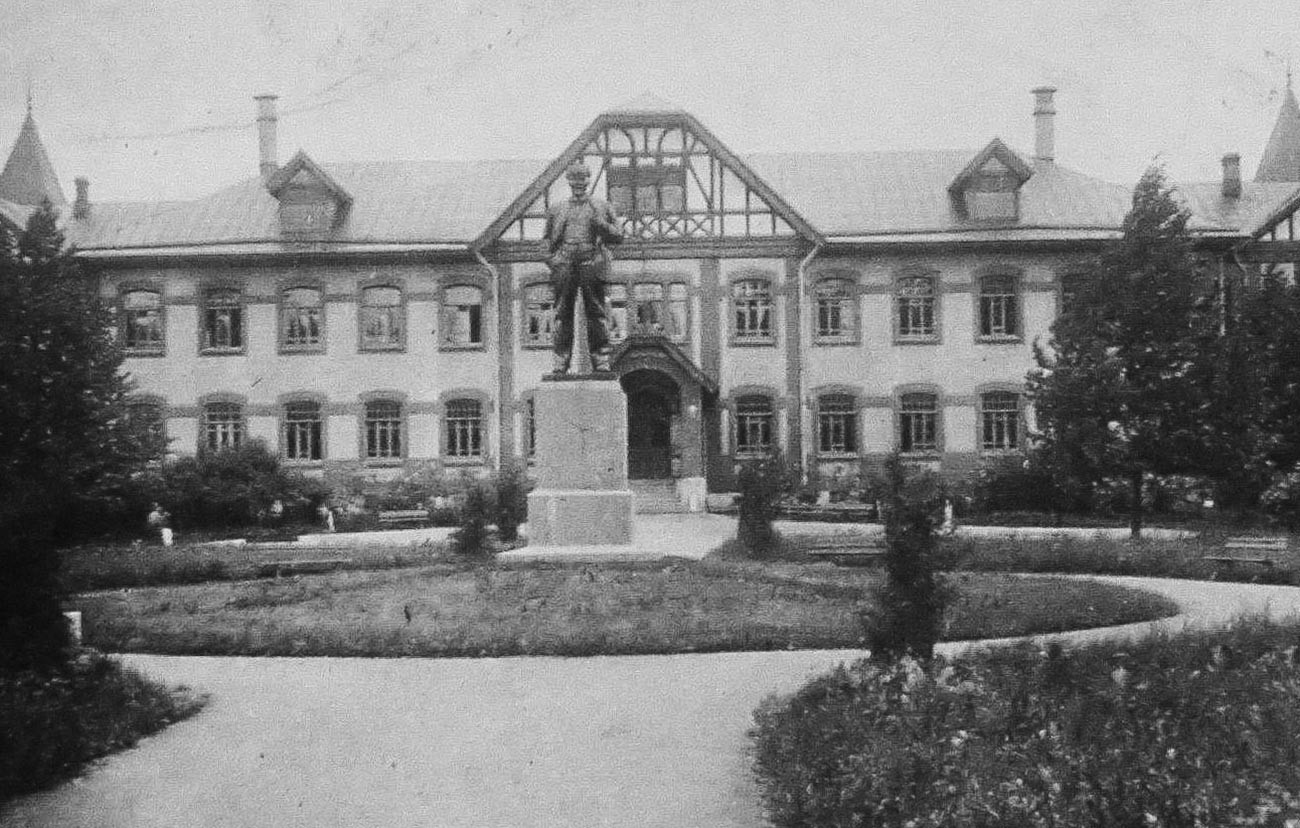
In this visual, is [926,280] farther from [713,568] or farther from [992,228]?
[713,568]

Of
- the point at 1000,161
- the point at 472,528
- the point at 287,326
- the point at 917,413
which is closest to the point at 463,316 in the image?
the point at 287,326

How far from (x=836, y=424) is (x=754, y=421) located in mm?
2088

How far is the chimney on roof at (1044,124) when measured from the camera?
37.2 m

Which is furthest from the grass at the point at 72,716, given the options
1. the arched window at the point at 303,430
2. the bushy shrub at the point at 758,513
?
the arched window at the point at 303,430

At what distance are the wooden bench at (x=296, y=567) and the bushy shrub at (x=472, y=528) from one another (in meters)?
1.98

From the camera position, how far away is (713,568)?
605 inches

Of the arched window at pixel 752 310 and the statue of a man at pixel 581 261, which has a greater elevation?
the arched window at pixel 752 310

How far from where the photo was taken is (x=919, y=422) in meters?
34.1

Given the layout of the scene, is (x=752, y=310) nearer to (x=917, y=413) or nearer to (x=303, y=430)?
(x=917, y=413)

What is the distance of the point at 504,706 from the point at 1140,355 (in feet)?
58.9

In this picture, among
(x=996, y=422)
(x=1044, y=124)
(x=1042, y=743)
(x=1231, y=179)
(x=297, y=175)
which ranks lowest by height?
(x=1042, y=743)

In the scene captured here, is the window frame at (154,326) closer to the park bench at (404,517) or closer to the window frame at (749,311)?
the park bench at (404,517)

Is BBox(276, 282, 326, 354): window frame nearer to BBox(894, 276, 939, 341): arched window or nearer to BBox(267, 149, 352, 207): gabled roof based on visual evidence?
BBox(267, 149, 352, 207): gabled roof

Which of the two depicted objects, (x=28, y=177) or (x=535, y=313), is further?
(x=28, y=177)
